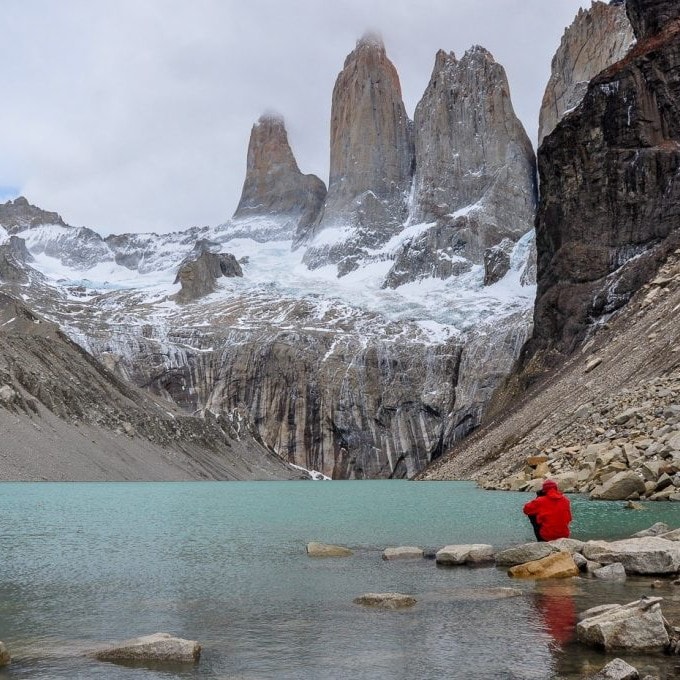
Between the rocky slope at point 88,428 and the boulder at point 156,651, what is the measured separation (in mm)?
61556

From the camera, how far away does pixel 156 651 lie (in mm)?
11344

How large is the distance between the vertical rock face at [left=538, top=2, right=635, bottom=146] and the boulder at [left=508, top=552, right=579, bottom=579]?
158m

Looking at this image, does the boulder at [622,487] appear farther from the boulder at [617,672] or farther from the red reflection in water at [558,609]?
the boulder at [617,672]

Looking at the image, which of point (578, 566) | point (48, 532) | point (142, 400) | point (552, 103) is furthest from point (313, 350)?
point (578, 566)

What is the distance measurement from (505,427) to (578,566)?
178 ft

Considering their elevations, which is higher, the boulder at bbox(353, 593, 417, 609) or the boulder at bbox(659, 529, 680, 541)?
the boulder at bbox(659, 529, 680, 541)

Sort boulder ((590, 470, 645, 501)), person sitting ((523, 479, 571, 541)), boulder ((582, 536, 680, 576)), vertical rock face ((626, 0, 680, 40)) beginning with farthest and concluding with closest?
vertical rock face ((626, 0, 680, 40)) < boulder ((590, 470, 645, 501)) < person sitting ((523, 479, 571, 541)) < boulder ((582, 536, 680, 576))

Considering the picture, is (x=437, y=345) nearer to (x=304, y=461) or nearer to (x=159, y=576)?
(x=304, y=461)

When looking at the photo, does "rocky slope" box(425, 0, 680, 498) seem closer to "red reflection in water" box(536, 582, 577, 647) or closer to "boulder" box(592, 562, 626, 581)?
"boulder" box(592, 562, 626, 581)

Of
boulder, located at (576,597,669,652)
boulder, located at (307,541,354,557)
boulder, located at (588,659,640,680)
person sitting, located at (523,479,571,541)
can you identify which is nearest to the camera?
boulder, located at (588,659,640,680)

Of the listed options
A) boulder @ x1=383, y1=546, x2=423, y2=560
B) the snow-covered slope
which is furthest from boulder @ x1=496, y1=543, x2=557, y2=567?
the snow-covered slope

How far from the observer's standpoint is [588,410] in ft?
163

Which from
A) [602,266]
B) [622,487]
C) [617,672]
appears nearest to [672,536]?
[617,672]

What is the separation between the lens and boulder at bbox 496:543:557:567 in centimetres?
1827
